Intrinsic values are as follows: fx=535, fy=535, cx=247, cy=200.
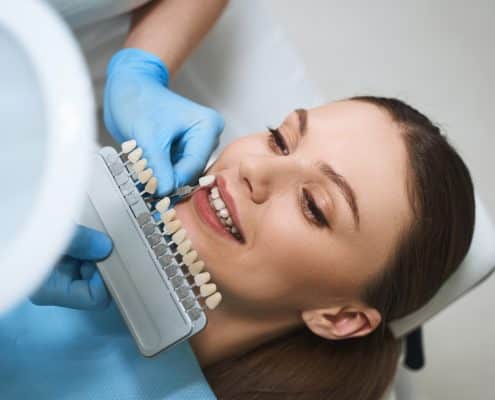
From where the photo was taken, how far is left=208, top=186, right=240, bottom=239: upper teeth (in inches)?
39.1

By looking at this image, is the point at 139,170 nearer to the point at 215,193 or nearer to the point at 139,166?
the point at 139,166

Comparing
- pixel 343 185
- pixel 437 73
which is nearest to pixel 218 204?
pixel 343 185

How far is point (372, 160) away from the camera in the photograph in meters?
0.93

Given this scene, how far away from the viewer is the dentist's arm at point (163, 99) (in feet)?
3.58

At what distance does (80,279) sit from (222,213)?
0.91 ft

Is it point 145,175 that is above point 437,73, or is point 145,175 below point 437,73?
below

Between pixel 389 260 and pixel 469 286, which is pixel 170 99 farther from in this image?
pixel 469 286

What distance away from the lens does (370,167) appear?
3.04 ft

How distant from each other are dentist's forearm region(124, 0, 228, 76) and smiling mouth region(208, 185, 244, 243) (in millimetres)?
487

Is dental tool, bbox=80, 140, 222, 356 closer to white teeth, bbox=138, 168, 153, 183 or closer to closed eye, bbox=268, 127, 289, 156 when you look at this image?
white teeth, bbox=138, 168, 153, 183

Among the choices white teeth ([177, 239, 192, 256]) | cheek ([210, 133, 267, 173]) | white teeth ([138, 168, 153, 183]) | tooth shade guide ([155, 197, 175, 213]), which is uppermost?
cheek ([210, 133, 267, 173])

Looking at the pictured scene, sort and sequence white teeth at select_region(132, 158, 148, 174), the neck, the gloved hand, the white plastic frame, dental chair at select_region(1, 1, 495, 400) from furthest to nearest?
dental chair at select_region(1, 1, 495, 400) < the neck < white teeth at select_region(132, 158, 148, 174) < the gloved hand < the white plastic frame

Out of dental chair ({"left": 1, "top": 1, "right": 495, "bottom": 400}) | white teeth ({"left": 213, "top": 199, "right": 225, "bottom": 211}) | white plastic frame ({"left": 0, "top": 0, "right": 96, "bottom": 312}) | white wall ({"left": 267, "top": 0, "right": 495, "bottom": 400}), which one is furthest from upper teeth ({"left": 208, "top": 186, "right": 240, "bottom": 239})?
white wall ({"left": 267, "top": 0, "right": 495, "bottom": 400})

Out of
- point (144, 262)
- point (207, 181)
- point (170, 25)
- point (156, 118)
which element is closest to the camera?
point (144, 262)
